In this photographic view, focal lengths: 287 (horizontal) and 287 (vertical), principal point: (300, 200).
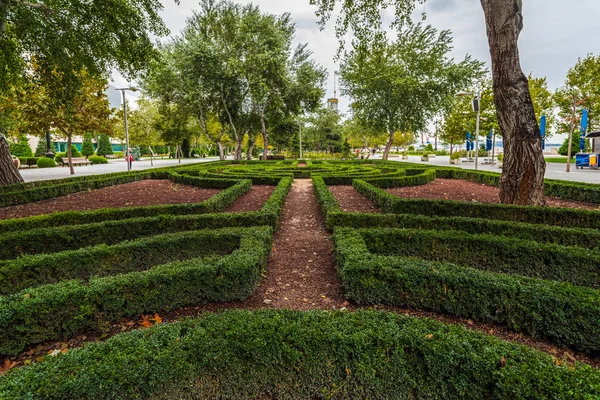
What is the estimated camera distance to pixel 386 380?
2.08m

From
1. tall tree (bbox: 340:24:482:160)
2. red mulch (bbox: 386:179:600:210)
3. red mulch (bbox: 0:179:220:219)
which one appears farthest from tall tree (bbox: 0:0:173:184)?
tall tree (bbox: 340:24:482:160)

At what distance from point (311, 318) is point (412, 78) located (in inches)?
861

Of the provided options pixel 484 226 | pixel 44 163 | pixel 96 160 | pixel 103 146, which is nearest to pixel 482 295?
pixel 484 226

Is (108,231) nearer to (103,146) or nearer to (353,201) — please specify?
(353,201)

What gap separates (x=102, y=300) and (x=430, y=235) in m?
4.16

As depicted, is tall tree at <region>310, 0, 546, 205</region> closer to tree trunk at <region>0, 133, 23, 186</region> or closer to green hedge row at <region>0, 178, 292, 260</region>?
green hedge row at <region>0, 178, 292, 260</region>

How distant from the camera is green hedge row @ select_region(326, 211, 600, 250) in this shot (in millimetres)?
4281

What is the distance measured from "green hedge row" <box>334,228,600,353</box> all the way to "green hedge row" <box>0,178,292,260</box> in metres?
2.46

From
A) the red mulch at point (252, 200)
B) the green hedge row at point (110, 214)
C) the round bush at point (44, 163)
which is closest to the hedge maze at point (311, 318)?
the green hedge row at point (110, 214)

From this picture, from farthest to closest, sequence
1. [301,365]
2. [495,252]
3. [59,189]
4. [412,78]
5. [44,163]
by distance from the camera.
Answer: [44,163], [412,78], [59,189], [495,252], [301,365]

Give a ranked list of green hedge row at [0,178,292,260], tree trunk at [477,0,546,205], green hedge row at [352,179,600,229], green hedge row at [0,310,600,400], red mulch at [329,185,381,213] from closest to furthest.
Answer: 1. green hedge row at [0,310,600,400]
2. green hedge row at [0,178,292,260]
3. green hedge row at [352,179,600,229]
4. tree trunk at [477,0,546,205]
5. red mulch at [329,185,381,213]

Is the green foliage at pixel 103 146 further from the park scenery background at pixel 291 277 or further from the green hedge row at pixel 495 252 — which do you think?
the green hedge row at pixel 495 252

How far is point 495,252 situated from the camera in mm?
3943

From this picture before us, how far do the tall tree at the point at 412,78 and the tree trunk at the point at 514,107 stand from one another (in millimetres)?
14359
